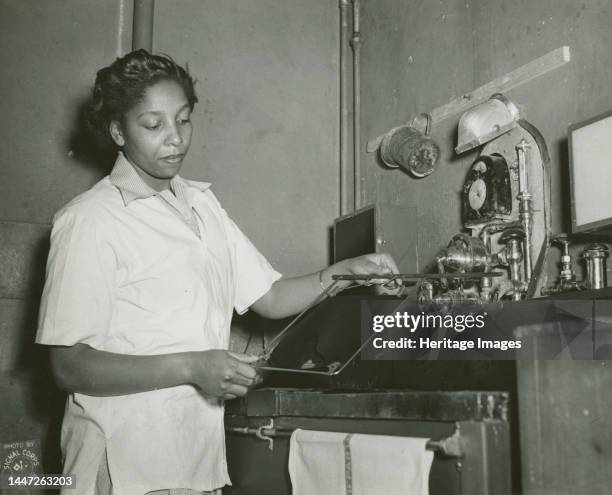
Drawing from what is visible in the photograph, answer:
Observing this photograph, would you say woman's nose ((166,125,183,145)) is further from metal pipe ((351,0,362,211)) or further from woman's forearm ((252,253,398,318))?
metal pipe ((351,0,362,211))

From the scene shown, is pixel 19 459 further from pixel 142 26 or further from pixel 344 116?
pixel 344 116

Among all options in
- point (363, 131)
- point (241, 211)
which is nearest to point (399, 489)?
point (241, 211)

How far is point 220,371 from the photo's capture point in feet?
5.04

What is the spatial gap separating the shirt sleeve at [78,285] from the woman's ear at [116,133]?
0.32m

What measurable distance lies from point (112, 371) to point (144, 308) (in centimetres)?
21

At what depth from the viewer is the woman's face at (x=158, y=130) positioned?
1.84 metres

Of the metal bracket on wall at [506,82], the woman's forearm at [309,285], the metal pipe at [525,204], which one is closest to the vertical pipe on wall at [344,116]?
the metal bracket on wall at [506,82]

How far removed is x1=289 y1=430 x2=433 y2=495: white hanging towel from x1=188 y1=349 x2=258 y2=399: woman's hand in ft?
0.81

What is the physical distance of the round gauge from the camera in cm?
254

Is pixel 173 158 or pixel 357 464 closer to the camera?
pixel 357 464

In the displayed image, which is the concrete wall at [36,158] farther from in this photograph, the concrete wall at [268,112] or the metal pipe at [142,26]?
the concrete wall at [268,112]

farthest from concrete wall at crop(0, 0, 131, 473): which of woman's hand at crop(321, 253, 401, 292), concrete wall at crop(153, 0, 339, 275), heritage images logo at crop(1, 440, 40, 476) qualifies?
woman's hand at crop(321, 253, 401, 292)

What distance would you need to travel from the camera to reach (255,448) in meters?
1.95

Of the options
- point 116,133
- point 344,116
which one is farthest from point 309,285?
point 344,116
